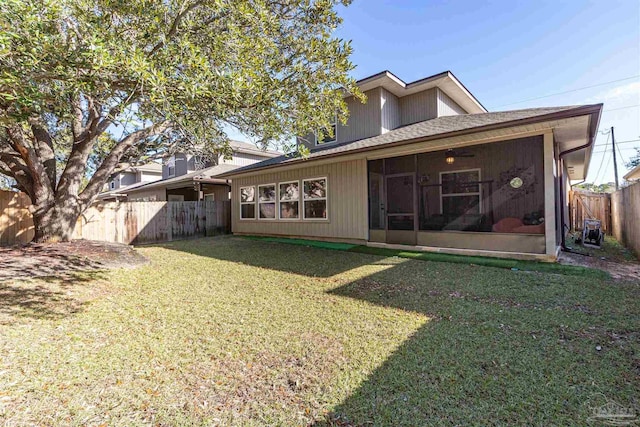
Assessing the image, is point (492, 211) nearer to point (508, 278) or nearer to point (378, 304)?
point (508, 278)

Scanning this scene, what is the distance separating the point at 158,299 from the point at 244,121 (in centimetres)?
296

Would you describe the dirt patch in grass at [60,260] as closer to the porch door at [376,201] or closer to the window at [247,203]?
the window at [247,203]

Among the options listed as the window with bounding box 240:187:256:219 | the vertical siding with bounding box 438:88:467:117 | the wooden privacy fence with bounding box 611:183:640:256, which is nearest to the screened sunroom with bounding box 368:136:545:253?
the wooden privacy fence with bounding box 611:183:640:256

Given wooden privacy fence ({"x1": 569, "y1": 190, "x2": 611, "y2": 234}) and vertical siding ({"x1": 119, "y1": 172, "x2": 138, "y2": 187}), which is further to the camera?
vertical siding ({"x1": 119, "y1": 172, "x2": 138, "y2": 187})

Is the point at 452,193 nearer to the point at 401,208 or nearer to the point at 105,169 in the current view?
the point at 401,208

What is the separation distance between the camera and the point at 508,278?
5.08m

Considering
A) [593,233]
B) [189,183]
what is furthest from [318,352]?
[189,183]

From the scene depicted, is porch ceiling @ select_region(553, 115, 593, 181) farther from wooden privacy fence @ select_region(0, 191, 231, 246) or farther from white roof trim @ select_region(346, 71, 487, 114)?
wooden privacy fence @ select_region(0, 191, 231, 246)

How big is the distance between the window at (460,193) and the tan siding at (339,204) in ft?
8.19

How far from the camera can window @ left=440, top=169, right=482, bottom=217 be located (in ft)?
28.3

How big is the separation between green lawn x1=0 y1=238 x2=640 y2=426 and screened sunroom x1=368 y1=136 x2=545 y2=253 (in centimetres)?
327

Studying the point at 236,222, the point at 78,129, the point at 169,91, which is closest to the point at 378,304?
the point at 169,91

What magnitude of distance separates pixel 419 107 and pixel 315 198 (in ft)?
16.8

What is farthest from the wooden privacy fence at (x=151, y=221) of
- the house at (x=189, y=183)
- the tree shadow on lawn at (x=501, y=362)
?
the tree shadow on lawn at (x=501, y=362)
